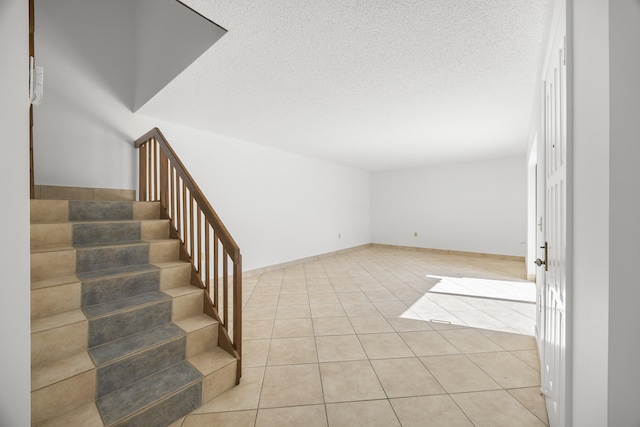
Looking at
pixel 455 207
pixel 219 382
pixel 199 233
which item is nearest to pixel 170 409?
pixel 219 382

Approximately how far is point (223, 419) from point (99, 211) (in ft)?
7.38

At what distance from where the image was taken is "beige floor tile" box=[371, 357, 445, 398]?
5.73ft

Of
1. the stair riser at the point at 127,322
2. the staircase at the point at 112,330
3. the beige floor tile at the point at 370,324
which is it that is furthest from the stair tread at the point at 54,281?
the beige floor tile at the point at 370,324

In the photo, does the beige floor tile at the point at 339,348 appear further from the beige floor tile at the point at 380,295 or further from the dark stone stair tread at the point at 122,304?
the dark stone stair tread at the point at 122,304

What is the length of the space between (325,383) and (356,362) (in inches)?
14.3

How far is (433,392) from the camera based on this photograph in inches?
68.3

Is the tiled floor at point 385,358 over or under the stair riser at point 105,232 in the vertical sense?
under

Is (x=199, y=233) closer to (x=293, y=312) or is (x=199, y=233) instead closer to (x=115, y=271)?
(x=115, y=271)

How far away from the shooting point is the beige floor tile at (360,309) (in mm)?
3041

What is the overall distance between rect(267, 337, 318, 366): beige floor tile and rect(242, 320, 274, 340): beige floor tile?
0.18 meters

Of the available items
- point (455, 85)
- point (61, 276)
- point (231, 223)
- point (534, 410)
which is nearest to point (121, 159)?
point (231, 223)

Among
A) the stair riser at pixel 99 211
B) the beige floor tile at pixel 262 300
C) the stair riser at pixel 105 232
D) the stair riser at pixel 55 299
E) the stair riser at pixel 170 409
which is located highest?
the stair riser at pixel 99 211

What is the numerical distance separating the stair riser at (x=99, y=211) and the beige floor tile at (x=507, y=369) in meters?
3.61

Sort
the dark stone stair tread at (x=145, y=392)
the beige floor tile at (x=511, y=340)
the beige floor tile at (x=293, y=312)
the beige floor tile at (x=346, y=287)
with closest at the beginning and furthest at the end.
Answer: the dark stone stair tread at (x=145, y=392) → the beige floor tile at (x=511, y=340) → the beige floor tile at (x=293, y=312) → the beige floor tile at (x=346, y=287)
